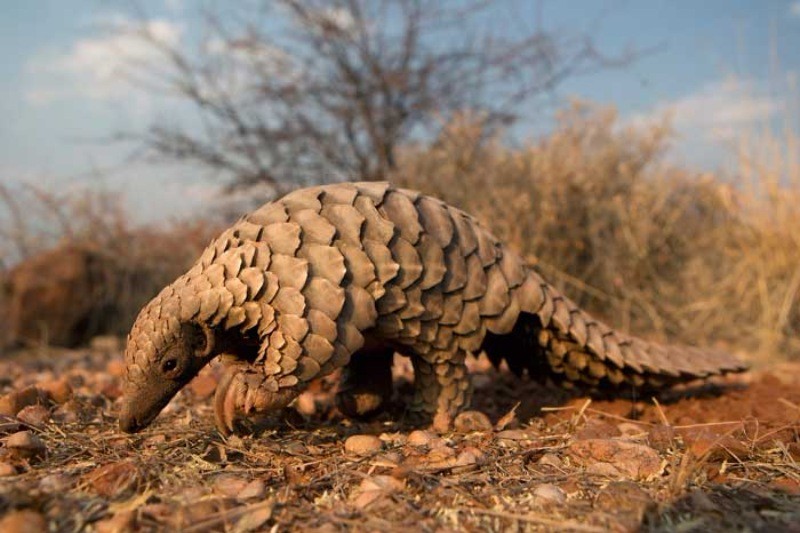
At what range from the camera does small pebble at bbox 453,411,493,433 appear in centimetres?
278

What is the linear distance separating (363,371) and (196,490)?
1.24 m

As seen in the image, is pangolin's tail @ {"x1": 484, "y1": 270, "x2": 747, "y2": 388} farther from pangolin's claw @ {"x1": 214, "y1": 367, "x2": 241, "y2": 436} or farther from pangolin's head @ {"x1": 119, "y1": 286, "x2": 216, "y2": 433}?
pangolin's head @ {"x1": 119, "y1": 286, "x2": 216, "y2": 433}

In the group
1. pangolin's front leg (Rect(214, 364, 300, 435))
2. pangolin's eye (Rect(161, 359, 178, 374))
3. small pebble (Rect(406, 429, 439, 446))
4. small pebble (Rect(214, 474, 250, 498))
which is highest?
pangolin's eye (Rect(161, 359, 178, 374))

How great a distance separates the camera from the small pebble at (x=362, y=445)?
2.42 meters

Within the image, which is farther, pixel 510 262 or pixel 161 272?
pixel 161 272

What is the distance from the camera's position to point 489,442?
2.54m

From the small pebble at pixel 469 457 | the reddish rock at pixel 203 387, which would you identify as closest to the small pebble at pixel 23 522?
the small pebble at pixel 469 457

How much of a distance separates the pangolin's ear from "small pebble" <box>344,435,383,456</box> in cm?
63

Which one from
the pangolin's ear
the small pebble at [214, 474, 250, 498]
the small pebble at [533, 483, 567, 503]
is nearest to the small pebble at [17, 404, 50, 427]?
the pangolin's ear

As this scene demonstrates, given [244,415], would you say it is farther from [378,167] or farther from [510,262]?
[378,167]

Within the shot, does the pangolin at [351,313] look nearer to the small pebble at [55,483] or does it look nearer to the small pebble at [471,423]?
the small pebble at [471,423]

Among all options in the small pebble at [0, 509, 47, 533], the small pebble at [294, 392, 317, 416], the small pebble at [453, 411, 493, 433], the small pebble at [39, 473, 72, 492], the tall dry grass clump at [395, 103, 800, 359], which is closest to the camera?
the small pebble at [0, 509, 47, 533]

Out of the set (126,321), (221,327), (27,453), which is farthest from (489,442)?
(126,321)

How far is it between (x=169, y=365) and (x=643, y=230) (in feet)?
16.1
